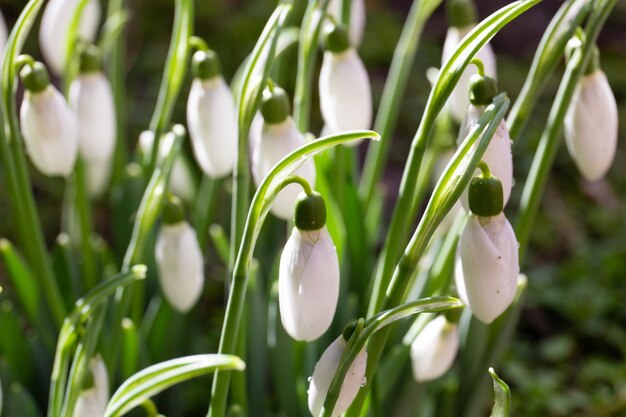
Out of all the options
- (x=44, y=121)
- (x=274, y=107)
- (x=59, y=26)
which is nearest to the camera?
(x=274, y=107)

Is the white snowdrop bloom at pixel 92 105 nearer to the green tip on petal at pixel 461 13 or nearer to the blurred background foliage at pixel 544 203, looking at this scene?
the blurred background foliage at pixel 544 203

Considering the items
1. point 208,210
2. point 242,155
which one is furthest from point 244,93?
point 208,210

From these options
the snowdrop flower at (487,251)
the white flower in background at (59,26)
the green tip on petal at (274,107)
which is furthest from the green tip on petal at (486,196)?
the white flower in background at (59,26)

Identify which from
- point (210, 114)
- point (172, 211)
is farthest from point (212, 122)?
point (172, 211)

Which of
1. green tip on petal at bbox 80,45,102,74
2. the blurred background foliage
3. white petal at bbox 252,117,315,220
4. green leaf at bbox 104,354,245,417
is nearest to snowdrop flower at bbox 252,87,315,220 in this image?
white petal at bbox 252,117,315,220

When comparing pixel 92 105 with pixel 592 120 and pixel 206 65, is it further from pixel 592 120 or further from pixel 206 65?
pixel 592 120

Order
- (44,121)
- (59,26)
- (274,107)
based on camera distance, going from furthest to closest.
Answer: (59,26), (44,121), (274,107)

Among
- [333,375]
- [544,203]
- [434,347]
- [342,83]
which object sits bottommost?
[544,203]
